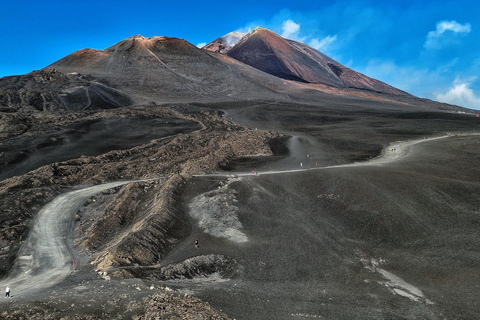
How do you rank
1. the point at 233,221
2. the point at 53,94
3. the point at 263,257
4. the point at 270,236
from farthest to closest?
the point at 53,94
the point at 233,221
the point at 270,236
the point at 263,257

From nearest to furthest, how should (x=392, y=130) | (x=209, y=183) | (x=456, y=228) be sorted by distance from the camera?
(x=456, y=228), (x=209, y=183), (x=392, y=130)

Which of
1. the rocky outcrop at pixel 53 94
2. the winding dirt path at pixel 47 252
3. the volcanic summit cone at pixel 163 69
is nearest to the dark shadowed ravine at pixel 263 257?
the winding dirt path at pixel 47 252

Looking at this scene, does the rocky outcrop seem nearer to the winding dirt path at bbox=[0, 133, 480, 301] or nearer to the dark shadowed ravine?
the winding dirt path at bbox=[0, 133, 480, 301]

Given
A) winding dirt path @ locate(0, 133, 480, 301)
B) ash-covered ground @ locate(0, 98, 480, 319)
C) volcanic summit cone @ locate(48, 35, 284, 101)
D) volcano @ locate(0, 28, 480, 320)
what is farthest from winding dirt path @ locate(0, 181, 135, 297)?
volcanic summit cone @ locate(48, 35, 284, 101)

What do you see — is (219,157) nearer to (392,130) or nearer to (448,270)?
(448,270)

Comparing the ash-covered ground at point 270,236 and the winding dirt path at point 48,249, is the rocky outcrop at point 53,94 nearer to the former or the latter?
the ash-covered ground at point 270,236

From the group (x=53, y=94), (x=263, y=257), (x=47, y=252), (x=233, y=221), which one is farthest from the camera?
(x=53, y=94)

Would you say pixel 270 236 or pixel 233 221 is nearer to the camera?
pixel 270 236

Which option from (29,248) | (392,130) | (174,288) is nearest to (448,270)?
(174,288)

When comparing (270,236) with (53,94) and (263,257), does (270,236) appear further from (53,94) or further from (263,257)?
(53,94)

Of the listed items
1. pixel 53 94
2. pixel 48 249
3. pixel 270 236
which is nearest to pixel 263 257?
pixel 270 236

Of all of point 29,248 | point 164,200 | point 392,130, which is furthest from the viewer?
point 392,130
